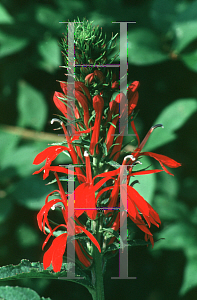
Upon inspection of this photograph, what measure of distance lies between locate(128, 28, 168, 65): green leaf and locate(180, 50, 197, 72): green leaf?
41 millimetres

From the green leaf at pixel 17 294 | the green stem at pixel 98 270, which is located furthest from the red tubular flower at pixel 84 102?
the green leaf at pixel 17 294

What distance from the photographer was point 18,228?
75cm

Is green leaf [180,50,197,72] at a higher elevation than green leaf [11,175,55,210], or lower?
higher

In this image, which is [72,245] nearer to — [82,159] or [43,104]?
[82,159]

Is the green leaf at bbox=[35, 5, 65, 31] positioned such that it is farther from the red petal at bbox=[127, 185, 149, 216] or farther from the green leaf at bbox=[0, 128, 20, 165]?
the red petal at bbox=[127, 185, 149, 216]

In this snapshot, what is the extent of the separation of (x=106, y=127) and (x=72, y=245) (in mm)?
134

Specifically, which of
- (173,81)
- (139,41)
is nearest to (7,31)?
(139,41)

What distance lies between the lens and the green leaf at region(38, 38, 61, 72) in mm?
709

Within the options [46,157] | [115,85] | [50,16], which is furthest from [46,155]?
[50,16]

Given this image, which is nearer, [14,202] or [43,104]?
[14,202]

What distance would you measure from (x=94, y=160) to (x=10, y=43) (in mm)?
523

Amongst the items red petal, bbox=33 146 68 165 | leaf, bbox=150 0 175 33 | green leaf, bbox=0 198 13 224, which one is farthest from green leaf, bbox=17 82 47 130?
red petal, bbox=33 146 68 165

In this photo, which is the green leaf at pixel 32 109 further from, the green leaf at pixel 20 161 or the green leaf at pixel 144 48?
the green leaf at pixel 144 48

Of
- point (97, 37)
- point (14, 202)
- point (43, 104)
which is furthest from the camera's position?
point (43, 104)
